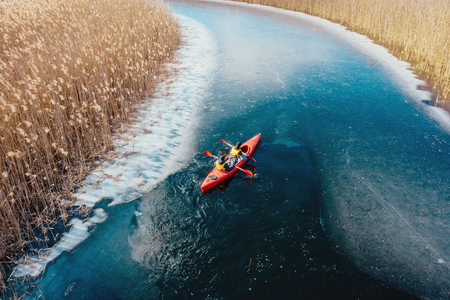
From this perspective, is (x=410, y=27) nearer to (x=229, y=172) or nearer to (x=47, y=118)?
(x=229, y=172)

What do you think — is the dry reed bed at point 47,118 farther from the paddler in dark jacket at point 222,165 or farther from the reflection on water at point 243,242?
the paddler in dark jacket at point 222,165

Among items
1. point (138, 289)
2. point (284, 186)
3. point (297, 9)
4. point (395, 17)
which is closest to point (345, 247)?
point (284, 186)

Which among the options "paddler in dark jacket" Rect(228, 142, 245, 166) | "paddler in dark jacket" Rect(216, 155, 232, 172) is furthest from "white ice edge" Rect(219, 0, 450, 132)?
"paddler in dark jacket" Rect(216, 155, 232, 172)

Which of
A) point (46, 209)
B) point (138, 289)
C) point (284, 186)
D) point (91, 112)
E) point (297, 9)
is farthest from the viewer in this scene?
point (297, 9)

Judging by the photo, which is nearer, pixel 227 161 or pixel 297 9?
pixel 227 161

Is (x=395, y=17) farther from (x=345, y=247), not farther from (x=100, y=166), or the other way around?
(x=100, y=166)

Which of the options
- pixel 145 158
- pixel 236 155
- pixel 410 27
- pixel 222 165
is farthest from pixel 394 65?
pixel 145 158

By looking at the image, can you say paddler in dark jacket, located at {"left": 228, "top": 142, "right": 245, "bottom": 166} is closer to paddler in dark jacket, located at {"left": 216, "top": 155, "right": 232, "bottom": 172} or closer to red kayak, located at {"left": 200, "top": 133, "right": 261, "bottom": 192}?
red kayak, located at {"left": 200, "top": 133, "right": 261, "bottom": 192}
